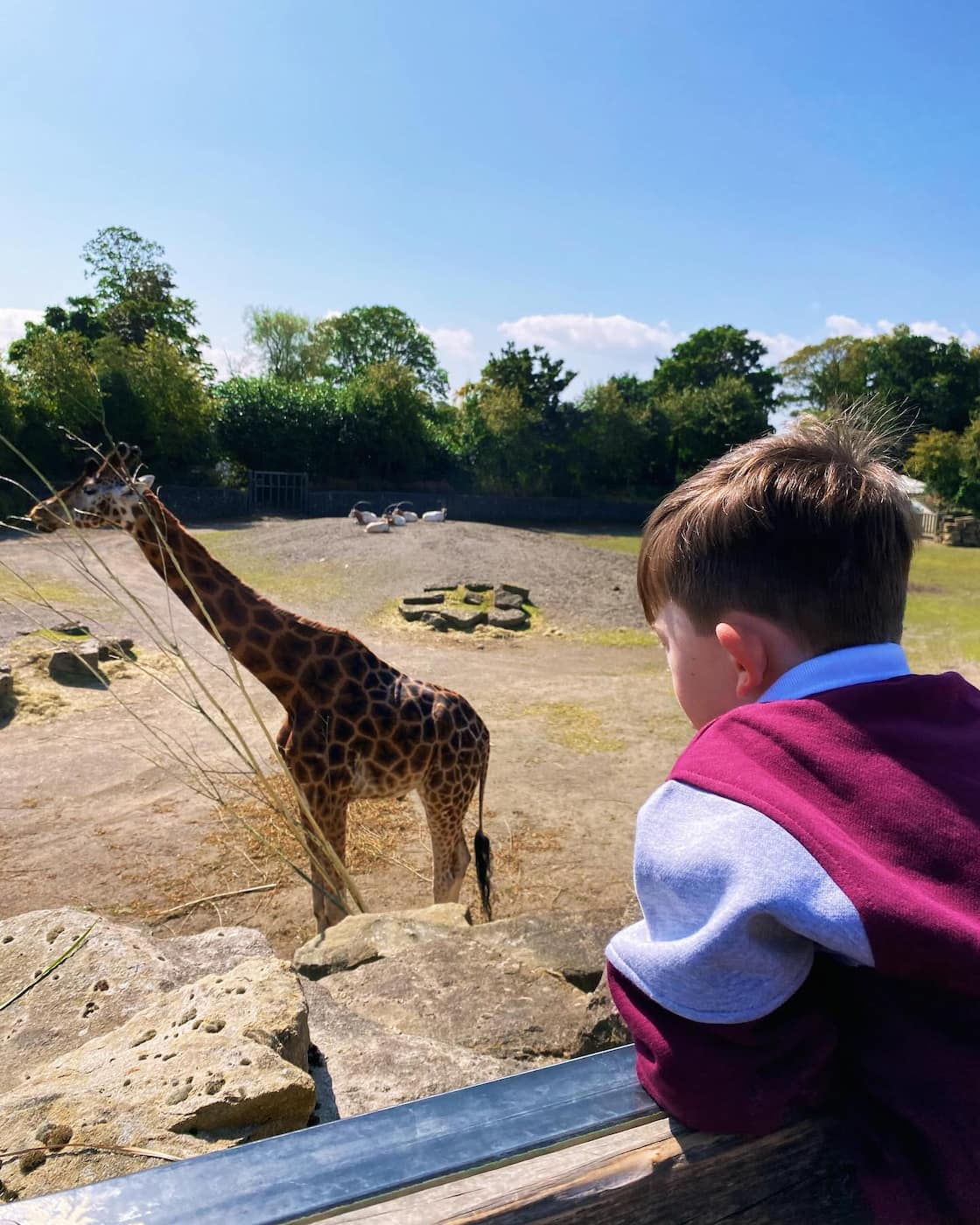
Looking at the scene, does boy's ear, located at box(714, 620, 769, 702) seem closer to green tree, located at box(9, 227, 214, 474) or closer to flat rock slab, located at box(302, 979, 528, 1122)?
flat rock slab, located at box(302, 979, 528, 1122)

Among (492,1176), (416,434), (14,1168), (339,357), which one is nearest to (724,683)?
(492,1176)

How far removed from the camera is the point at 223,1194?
2.60 feet

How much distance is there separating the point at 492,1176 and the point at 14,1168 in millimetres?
965

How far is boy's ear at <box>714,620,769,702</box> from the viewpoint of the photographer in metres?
1.19

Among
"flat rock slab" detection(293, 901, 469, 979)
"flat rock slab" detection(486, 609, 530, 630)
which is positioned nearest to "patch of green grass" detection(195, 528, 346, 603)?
"flat rock slab" detection(486, 609, 530, 630)

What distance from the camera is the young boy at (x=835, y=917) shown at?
874mm

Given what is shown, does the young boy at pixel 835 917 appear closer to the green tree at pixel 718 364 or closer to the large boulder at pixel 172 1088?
the large boulder at pixel 172 1088

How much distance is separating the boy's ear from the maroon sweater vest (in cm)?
15

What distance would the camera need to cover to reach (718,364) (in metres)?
48.0

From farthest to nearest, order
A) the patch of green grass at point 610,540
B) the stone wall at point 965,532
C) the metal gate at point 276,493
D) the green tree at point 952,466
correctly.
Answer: the green tree at point 952,466
the stone wall at point 965,532
the metal gate at point 276,493
the patch of green grass at point 610,540

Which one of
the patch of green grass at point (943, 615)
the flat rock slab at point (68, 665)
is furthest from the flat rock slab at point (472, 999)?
the patch of green grass at point (943, 615)

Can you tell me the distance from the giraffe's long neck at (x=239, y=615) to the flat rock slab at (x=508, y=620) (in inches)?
356

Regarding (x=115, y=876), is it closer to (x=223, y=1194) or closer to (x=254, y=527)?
(x=223, y=1194)

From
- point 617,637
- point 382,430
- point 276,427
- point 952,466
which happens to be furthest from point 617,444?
point 617,637
